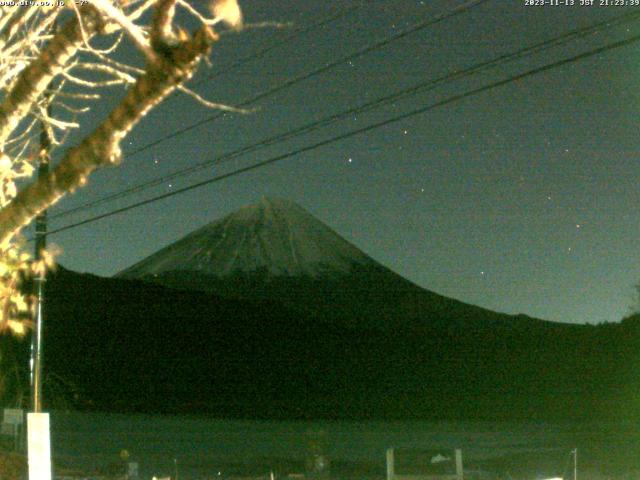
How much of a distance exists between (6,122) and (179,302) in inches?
4982

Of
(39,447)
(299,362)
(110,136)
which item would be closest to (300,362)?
(299,362)

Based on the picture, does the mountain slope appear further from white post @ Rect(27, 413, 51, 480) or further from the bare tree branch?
the bare tree branch

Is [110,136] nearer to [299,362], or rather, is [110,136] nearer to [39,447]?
[39,447]

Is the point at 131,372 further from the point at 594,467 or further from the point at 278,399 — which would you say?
the point at 594,467

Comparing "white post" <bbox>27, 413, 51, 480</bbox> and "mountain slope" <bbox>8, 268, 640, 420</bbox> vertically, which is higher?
"mountain slope" <bbox>8, 268, 640, 420</bbox>

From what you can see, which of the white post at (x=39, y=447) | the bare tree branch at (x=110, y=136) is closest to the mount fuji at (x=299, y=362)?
the white post at (x=39, y=447)

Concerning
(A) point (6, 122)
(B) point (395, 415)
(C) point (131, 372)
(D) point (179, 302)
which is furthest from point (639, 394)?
(A) point (6, 122)

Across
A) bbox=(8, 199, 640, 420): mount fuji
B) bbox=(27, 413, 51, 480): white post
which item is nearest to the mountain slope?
bbox=(8, 199, 640, 420): mount fuji

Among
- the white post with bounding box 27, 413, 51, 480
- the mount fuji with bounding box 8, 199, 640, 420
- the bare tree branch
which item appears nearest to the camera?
the bare tree branch

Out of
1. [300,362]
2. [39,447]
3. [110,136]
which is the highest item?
[300,362]

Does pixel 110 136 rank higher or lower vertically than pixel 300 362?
lower

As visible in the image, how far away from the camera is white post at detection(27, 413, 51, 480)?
390 inches

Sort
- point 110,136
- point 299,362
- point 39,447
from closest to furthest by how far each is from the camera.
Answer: point 110,136 < point 39,447 < point 299,362

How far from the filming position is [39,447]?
10.2 m
